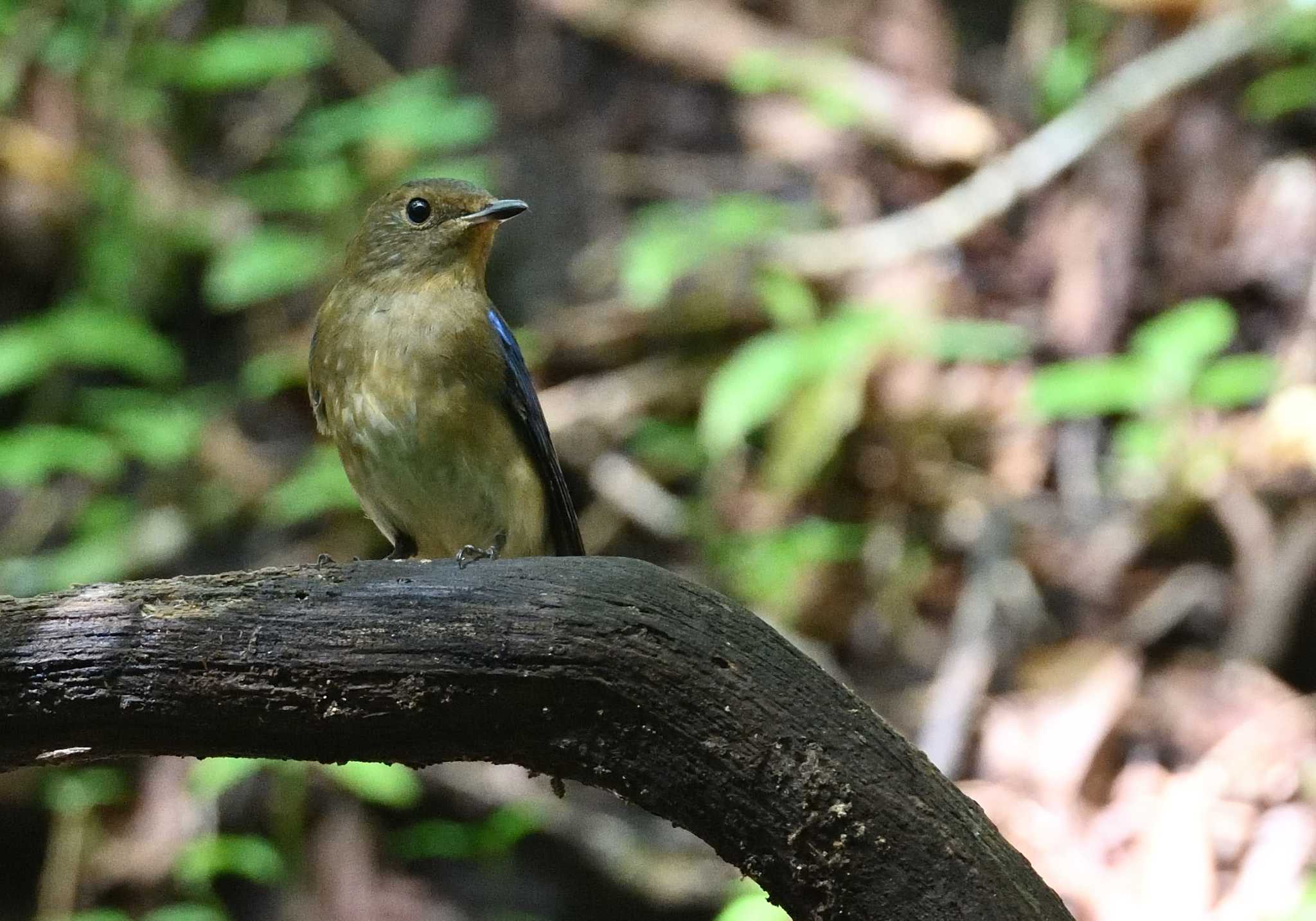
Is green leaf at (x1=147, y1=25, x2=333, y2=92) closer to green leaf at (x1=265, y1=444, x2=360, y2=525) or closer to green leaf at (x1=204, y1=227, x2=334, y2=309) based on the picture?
green leaf at (x1=204, y1=227, x2=334, y2=309)

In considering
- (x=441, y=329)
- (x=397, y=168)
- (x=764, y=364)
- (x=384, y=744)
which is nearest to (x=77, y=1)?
(x=397, y=168)

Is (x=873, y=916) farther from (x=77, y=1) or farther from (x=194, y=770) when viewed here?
(x=77, y=1)

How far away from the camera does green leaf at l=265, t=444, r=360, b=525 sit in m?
5.98

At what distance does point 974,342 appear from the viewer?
621 cm

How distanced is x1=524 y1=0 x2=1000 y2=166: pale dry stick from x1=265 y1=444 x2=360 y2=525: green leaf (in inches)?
107

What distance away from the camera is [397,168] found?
6.98m

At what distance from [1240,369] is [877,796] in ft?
12.3

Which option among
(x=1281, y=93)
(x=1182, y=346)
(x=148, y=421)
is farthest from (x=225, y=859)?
(x=1281, y=93)

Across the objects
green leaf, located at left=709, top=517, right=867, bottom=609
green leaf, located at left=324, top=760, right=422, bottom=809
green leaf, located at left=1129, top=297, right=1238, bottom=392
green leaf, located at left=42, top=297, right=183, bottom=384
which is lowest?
green leaf, located at left=324, top=760, right=422, bottom=809

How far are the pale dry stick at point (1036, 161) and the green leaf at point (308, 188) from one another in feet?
6.28

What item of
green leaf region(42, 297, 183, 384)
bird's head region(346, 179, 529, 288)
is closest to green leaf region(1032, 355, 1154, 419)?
bird's head region(346, 179, 529, 288)

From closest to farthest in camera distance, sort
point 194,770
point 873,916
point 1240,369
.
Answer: point 873,916
point 194,770
point 1240,369

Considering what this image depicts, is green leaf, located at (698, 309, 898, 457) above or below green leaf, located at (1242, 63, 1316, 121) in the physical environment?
below

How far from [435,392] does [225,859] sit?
8.04 ft
